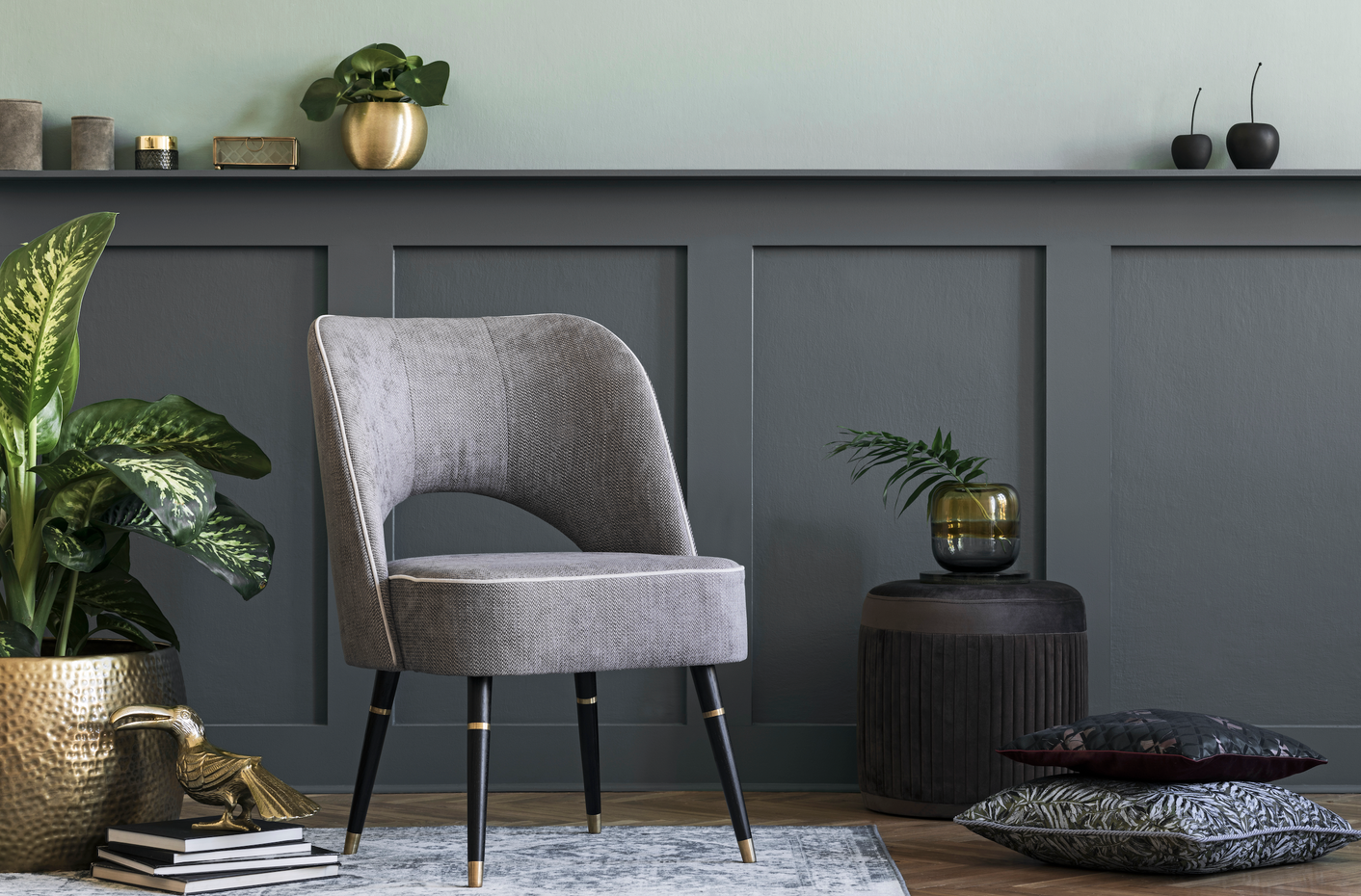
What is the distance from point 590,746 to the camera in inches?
85.7

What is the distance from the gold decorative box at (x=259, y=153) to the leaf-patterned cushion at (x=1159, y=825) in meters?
1.81

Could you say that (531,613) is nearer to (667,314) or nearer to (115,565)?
(115,565)

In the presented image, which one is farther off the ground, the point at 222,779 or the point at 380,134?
the point at 380,134

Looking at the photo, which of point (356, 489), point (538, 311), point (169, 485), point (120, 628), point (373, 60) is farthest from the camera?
point (538, 311)

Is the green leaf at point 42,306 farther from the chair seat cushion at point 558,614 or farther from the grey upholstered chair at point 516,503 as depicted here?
the chair seat cushion at point 558,614

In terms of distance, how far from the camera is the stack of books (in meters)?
1.74

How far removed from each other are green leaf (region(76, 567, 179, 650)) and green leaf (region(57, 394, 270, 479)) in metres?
0.22

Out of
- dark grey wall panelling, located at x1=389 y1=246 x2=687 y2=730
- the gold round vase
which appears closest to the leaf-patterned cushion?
dark grey wall panelling, located at x1=389 y1=246 x2=687 y2=730

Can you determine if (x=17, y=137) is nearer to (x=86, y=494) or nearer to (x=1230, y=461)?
(x=86, y=494)

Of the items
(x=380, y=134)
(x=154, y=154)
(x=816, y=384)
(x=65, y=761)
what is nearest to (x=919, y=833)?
(x=816, y=384)

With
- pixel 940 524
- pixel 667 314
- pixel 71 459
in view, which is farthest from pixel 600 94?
pixel 71 459

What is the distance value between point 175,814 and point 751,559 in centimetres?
116

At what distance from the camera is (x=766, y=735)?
2568 millimetres

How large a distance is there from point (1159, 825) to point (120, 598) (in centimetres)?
162
